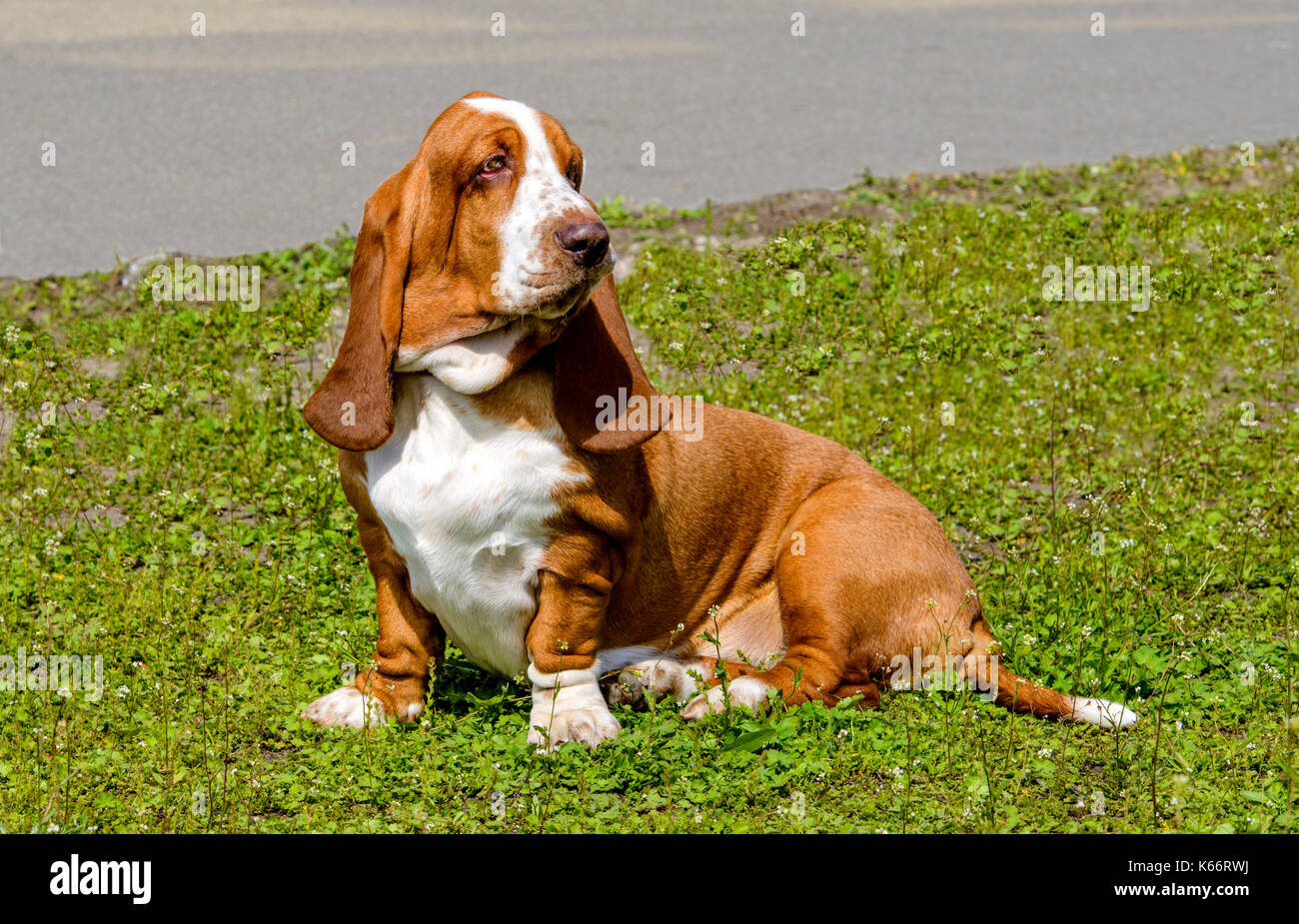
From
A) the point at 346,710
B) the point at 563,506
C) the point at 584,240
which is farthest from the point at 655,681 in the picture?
the point at 584,240

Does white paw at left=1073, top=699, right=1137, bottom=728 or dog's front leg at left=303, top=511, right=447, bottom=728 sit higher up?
dog's front leg at left=303, top=511, right=447, bottom=728

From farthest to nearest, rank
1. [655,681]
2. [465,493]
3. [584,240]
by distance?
[655,681] → [465,493] → [584,240]

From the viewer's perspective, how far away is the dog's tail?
16.8ft

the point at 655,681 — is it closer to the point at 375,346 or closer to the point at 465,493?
the point at 465,493

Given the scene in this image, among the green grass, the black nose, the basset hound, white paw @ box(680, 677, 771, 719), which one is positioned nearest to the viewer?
the black nose

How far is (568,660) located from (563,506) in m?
0.58

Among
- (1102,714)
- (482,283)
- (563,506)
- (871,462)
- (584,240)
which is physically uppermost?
(584,240)

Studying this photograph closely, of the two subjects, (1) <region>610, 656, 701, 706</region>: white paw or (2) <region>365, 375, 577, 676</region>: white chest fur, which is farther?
(1) <region>610, 656, 701, 706</region>: white paw

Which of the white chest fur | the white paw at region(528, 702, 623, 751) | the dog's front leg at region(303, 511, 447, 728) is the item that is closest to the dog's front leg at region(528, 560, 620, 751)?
the white paw at region(528, 702, 623, 751)

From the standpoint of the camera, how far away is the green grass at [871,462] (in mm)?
4684

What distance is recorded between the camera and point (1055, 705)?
17.0 ft

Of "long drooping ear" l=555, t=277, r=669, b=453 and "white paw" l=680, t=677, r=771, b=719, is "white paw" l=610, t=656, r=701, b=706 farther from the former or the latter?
"long drooping ear" l=555, t=277, r=669, b=453

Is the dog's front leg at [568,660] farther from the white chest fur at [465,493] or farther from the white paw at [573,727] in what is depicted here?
the white chest fur at [465,493]

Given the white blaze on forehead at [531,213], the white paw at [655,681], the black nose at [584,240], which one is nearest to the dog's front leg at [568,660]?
the white paw at [655,681]
